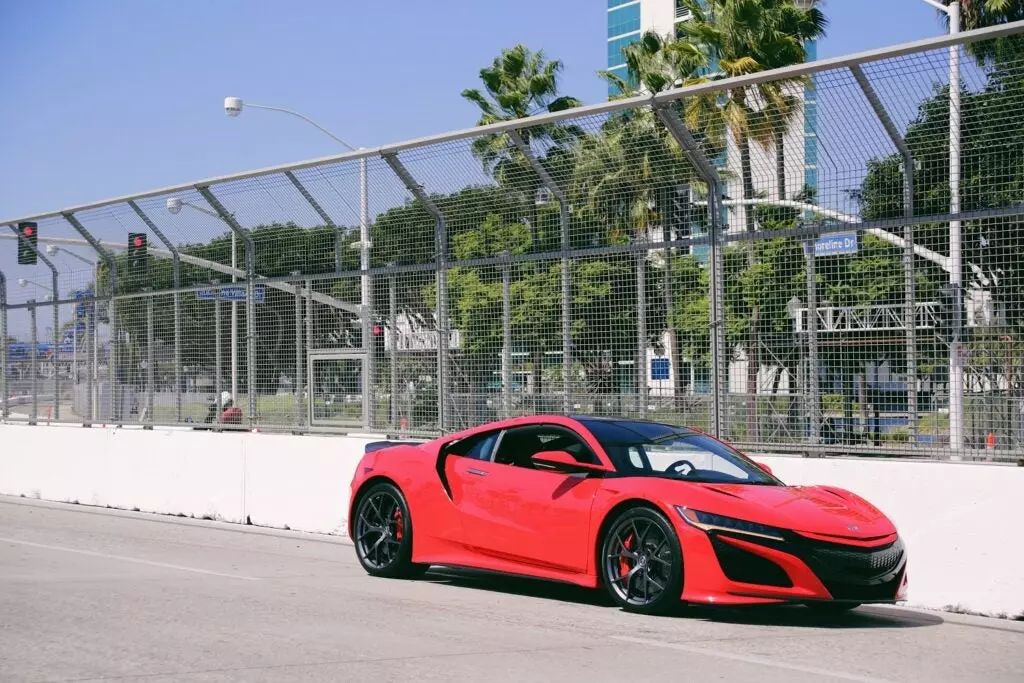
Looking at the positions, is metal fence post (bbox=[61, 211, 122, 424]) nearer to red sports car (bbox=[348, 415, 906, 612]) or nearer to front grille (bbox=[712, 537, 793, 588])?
red sports car (bbox=[348, 415, 906, 612])

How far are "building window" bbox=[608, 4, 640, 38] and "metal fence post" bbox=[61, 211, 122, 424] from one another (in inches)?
2811

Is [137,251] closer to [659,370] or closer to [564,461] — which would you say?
[659,370]

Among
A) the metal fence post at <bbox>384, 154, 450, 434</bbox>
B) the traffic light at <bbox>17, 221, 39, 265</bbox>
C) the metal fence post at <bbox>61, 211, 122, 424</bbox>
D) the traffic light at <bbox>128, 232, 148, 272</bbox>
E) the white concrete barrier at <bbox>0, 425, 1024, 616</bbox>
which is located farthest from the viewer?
the traffic light at <bbox>17, 221, 39, 265</bbox>

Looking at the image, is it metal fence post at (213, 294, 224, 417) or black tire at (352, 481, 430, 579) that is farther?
metal fence post at (213, 294, 224, 417)

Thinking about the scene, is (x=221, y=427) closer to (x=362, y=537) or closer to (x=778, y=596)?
(x=362, y=537)

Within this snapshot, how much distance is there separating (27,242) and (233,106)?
11.1 metres

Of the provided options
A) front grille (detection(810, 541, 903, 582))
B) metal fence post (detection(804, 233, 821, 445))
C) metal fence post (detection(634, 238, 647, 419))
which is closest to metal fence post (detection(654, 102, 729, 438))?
metal fence post (detection(634, 238, 647, 419))

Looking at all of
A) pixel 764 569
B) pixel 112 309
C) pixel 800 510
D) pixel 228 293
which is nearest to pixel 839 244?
pixel 800 510

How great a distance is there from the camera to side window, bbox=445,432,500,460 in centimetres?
948

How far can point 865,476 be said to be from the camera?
32.1 ft

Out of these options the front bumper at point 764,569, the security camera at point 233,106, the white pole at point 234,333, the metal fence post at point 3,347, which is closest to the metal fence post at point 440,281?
the white pole at point 234,333

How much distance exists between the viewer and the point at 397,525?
9938 mm

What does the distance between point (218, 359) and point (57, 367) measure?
171 inches

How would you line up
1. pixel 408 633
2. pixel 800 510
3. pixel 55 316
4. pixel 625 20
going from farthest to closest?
pixel 625 20 < pixel 55 316 < pixel 800 510 < pixel 408 633
